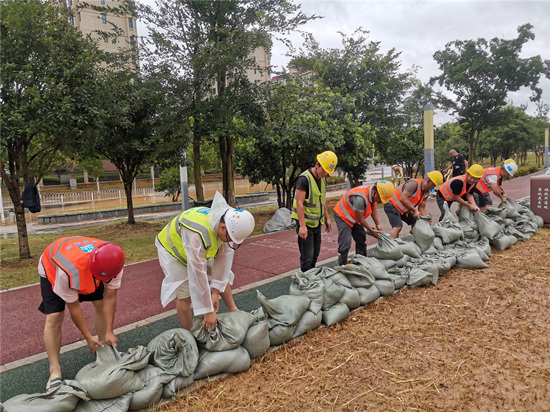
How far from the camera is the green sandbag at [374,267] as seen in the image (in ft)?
12.9

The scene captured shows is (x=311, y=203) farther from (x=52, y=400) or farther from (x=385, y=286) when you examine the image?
(x=52, y=400)

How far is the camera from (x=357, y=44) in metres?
15.3

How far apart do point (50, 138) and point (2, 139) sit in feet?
5.10

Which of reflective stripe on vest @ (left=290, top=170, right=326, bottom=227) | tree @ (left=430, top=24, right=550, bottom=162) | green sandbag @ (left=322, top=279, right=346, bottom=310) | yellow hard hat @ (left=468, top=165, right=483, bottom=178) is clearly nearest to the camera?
green sandbag @ (left=322, top=279, right=346, bottom=310)

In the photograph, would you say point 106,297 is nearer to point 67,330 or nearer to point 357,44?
point 67,330

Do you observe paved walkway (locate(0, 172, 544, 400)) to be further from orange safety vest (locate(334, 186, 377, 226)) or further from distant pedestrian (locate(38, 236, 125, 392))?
orange safety vest (locate(334, 186, 377, 226))

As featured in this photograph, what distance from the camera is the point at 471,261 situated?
4770 millimetres

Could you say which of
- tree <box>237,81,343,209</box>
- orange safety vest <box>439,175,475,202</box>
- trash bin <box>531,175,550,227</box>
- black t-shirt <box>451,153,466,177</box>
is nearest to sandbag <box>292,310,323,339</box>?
orange safety vest <box>439,175,475,202</box>

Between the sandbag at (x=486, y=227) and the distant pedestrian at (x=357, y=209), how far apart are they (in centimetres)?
215

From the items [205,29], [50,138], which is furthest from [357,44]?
[50,138]

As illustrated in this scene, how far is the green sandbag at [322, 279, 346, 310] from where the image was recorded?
337 cm

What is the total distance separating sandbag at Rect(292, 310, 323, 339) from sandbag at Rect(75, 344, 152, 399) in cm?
122

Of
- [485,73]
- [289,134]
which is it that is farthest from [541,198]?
[485,73]

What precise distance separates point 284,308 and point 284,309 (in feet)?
0.04
